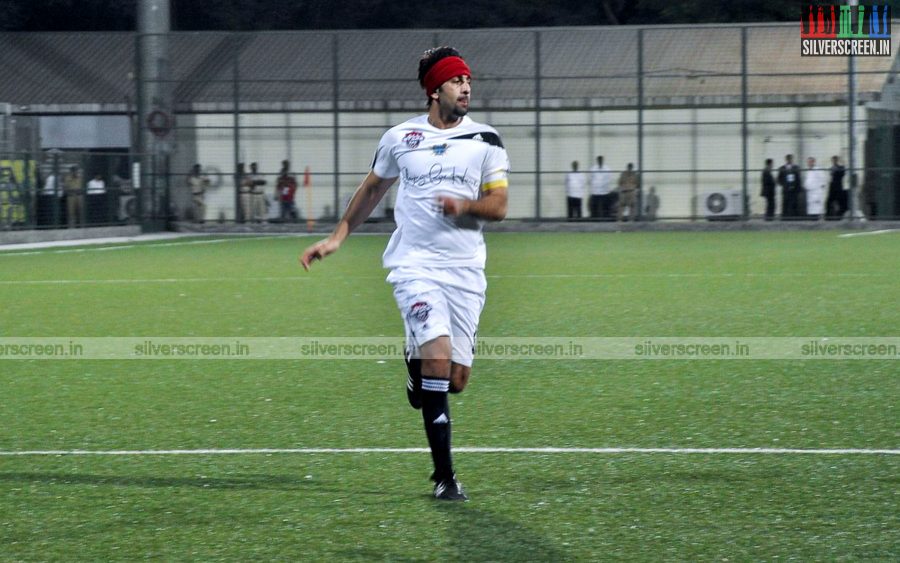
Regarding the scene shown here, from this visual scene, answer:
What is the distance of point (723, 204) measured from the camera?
35.5 metres

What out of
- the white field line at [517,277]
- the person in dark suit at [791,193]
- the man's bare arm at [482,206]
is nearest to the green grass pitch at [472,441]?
the man's bare arm at [482,206]

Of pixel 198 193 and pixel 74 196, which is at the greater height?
pixel 198 193

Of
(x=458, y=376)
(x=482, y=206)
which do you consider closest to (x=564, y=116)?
(x=458, y=376)

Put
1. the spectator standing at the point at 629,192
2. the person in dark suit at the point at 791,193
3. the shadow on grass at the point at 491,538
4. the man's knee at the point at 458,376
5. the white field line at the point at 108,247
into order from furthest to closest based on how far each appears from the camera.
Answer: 1. the spectator standing at the point at 629,192
2. the person in dark suit at the point at 791,193
3. the white field line at the point at 108,247
4. the man's knee at the point at 458,376
5. the shadow on grass at the point at 491,538

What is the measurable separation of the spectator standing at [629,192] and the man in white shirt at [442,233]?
2971 cm

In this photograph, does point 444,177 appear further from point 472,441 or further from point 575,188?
point 575,188

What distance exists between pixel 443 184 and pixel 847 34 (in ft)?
105

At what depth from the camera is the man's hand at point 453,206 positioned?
548 cm

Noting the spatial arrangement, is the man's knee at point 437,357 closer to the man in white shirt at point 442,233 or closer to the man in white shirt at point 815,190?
the man in white shirt at point 442,233

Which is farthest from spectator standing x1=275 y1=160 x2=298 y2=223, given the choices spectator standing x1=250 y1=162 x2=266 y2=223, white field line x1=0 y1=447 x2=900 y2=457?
white field line x1=0 y1=447 x2=900 y2=457

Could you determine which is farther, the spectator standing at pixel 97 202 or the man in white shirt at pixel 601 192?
the man in white shirt at pixel 601 192

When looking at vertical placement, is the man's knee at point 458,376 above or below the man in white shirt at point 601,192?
below

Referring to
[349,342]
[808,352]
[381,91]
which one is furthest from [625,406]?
[381,91]

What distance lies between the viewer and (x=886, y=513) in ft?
17.4
